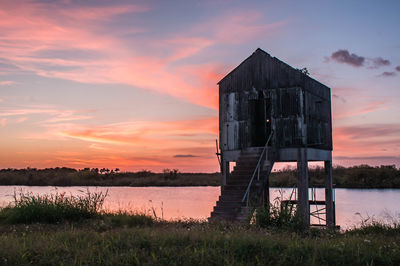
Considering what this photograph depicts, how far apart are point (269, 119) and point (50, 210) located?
13790mm

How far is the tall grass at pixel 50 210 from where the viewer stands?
13.9 meters

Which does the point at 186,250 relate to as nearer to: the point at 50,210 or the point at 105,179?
the point at 50,210

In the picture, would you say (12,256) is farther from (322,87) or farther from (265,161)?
(322,87)

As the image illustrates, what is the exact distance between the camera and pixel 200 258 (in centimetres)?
850

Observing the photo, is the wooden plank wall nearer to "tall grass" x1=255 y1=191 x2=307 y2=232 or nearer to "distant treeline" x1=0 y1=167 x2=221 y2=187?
"tall grass" x1=255 y1=191 x2=307 y2=232

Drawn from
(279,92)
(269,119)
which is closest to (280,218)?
(279,92)

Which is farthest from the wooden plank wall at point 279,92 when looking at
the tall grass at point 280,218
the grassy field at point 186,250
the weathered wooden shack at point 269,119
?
the grassy field at point 186,250

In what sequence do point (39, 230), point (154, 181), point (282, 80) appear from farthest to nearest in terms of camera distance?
1. point (154, 181)
2. point (282, 80)
3. point (39, 230)

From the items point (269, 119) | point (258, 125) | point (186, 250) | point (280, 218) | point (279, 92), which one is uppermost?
point (279, 92)

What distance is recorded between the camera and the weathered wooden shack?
21.2m

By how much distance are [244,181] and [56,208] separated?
354 inches

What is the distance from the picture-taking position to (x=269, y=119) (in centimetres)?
2372

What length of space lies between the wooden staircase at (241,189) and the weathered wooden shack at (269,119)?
2.0 inches

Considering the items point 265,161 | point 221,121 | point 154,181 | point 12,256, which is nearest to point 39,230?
point 12,256
